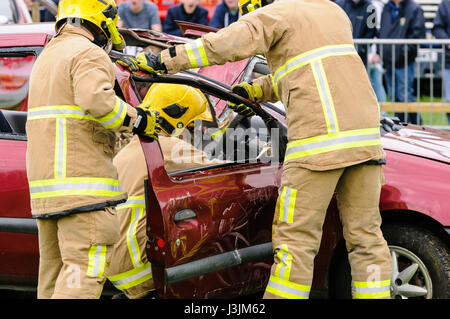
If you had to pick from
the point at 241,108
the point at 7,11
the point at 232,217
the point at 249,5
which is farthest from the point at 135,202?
the point at 7,11

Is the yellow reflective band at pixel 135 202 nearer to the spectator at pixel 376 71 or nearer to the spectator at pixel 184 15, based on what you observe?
the spectator at pixel 376 71

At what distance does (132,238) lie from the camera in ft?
13.3

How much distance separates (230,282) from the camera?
13.4 ft

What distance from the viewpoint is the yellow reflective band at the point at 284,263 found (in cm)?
384

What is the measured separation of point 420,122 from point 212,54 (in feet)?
15.0

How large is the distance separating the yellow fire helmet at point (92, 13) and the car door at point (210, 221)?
1.27 ft

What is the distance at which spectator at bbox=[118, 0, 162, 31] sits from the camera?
29.6 ft

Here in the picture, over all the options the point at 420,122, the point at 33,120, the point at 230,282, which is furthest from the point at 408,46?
the point at 33,120

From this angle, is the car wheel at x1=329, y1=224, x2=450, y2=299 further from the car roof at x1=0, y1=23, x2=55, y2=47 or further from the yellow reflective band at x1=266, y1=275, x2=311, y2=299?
the car roof at x1=0, y1=23, x2=55, y2=47

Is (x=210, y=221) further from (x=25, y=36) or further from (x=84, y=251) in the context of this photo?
(x=25, y=36)

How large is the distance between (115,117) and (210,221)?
770 mm

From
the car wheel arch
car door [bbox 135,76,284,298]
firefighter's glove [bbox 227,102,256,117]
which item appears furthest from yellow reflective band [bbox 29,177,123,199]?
the car wheel arch

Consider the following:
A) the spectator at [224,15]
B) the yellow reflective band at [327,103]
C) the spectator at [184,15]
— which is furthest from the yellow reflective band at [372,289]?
the spectator at [184,15]
